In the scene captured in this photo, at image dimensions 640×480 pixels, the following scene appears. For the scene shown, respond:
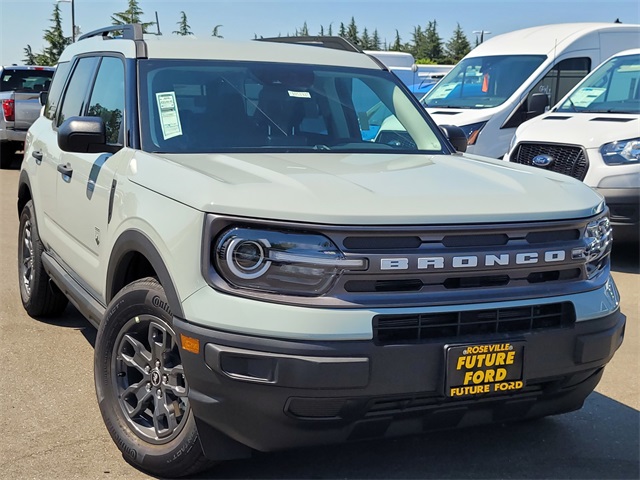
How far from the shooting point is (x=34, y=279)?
552 centimetres

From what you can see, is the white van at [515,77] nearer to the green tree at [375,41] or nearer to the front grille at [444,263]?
the front grille at [444,263]

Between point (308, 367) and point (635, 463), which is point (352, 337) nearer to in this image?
point (308, 367)

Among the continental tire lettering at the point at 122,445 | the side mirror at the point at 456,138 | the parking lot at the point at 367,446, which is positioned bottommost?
the parking lot at the point at 367,446

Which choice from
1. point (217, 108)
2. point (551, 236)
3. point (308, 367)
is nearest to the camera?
point (308, 367)

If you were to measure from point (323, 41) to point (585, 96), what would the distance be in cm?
438

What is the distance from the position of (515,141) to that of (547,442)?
5335 mm

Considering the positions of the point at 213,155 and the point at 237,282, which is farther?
the point at 213,155

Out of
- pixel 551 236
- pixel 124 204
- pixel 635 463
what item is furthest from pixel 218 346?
pixel 635 463

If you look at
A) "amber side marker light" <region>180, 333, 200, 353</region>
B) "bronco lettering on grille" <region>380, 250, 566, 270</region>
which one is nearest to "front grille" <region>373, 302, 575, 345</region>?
"bronco lettering on grille" <region>380, 250, 566, 270</region>

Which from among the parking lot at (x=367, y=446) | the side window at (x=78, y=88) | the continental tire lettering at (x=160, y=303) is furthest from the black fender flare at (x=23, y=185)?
the continental tire lettering at (x=160, y=303)

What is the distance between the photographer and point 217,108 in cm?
414

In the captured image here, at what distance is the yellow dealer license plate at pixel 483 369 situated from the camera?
2885mm

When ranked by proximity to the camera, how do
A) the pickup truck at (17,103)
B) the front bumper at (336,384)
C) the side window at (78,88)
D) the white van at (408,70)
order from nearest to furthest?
the front bumper at (336,384), the side window at (78,88), the pickup truck at (17,103), the white van at (408,70)

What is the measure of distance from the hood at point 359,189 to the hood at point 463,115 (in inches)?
249
